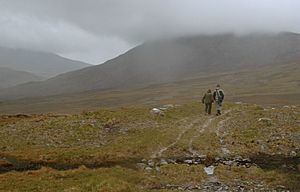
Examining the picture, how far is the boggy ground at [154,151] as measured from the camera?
2656cm

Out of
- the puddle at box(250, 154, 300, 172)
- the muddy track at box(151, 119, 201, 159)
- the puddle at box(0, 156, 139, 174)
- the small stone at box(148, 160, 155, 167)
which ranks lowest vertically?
the puddle at box(250, 154, 300, 172)

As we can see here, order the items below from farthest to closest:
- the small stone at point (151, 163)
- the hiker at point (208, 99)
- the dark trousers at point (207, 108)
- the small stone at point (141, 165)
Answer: the dark trousers at point (207, 108), the hiker at point (208, 99), the small stone at point (151, 163), the small stone at point (141, 165)

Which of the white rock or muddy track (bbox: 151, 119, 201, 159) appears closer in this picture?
the white rock

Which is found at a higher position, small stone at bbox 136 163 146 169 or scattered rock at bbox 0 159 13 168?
scattered rock at bbox 0 159 13 168

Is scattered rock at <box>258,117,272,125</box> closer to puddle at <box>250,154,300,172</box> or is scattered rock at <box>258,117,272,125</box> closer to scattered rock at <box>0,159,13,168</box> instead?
puddle at <box>250,154,300,172</box>

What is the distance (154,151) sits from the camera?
3491 cm

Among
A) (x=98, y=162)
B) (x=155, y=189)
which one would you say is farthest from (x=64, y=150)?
(x=155, y=189)

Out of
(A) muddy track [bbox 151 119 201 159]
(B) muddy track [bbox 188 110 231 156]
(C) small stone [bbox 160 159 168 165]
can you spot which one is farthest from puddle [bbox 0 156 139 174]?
(B) muddy track [bbox 188 110 231 156]

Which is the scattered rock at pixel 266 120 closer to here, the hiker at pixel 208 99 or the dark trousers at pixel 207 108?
the hiker at pixel 208 99

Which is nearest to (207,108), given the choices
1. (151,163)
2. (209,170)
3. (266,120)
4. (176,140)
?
(266,120)

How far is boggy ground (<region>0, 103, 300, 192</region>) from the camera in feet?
87.1

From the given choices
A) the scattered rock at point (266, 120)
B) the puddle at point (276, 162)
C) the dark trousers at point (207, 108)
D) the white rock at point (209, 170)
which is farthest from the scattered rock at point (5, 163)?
the dark trousers at point (207, 108)

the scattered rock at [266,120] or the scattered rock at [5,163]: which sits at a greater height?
the scattered rock at [266,120]

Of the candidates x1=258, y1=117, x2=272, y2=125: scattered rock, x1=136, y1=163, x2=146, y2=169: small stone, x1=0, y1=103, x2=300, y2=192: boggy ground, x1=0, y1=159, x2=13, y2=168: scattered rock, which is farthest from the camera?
x1=258, y1=117, x2=272, y2=125: scattered rock
